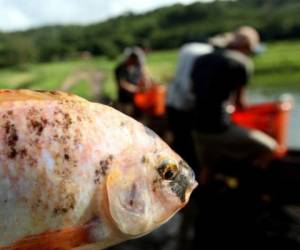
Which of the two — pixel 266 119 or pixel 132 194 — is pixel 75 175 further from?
pixel 266 119

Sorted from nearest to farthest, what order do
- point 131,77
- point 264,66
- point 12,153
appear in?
point 12,153 < point 131,77 < point 264,66

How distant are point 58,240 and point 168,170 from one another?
0.34 m

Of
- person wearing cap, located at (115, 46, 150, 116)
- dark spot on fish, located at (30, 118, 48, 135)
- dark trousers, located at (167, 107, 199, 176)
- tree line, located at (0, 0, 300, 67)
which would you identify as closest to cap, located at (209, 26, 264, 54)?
dark trousers, located at (167, 107, 199, 176)

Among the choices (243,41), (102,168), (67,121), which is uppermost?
(67,121)

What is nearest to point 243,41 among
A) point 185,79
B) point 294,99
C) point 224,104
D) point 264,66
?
point 224,104

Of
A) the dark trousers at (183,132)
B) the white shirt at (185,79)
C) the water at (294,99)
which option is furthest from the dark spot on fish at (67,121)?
the water at (294,99)

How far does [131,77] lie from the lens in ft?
37.1

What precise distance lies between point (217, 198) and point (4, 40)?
37870 millimetres

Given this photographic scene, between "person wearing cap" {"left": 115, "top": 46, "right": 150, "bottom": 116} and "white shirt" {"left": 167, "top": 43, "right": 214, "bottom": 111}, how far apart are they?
3.23 m

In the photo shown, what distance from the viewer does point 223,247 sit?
7.27 meters

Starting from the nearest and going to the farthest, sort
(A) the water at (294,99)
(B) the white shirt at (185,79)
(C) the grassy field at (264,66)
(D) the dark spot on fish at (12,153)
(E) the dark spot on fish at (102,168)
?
(D) the dark spot on fish at (12,153) → (E) the dark spot on fish at (102,168) → (B) the white shirt at (185,79) → (A) the water at (294,99) → (C) the grassy field at (264,66)

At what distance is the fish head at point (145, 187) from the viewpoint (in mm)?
1416

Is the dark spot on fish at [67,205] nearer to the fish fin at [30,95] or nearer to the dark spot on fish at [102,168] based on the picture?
the dark spot on fish at [102,168]

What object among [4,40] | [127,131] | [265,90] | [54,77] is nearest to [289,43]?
[265,90]
